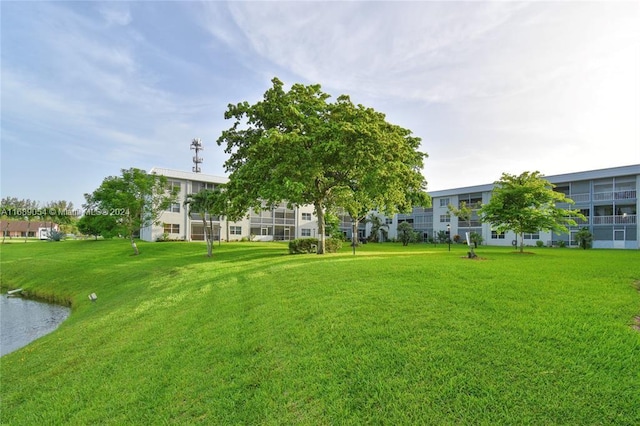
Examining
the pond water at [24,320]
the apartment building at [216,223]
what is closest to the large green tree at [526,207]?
the pond water at [24,320]

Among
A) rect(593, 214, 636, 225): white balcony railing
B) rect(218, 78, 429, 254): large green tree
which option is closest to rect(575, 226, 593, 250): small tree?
rect(593, 214, 636, 225): white balcony railing

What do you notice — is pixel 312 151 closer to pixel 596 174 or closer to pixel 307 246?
pixel 307 246

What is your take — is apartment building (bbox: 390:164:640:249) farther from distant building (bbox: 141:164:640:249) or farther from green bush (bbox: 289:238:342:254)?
green bush (bbox: 289:238:342:254)

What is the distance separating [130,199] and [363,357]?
28589 mm

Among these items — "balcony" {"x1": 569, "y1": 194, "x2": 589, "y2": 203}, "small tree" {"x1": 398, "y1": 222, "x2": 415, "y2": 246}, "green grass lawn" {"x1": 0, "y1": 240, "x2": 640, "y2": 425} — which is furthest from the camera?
"small tree" {"x1": 398, "y1": 222, "x2": 415, "y2": 246}

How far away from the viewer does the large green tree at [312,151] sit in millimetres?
17953

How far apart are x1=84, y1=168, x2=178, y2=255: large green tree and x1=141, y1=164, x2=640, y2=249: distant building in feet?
26.3

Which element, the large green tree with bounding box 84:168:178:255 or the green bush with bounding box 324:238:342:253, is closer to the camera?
the green bush with bounding box 324:238:342:253

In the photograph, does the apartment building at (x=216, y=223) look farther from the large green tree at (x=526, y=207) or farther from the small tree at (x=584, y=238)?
the small tree at (x=584, y=238)

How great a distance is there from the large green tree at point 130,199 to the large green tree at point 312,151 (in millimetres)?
11432

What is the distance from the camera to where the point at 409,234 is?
145ft

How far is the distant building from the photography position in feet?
106

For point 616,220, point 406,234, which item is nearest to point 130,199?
point 406,234

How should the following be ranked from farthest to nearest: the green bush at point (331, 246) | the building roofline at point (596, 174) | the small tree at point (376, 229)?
the small tree at point (376, 229) < the building roofline at point (596, 174) < the green bush at point (331, 246)
